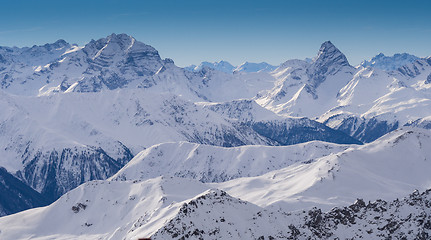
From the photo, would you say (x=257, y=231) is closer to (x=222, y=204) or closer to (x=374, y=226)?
(x=222, y=204)

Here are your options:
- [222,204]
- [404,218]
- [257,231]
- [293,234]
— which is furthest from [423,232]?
[222,204]

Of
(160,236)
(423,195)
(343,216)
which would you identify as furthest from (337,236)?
(160,236)

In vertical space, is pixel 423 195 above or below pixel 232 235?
above

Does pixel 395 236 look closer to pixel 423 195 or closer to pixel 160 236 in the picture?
pixel 423 195

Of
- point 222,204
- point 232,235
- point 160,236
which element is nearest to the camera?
point 160,236

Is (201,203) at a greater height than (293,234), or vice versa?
(201,203)

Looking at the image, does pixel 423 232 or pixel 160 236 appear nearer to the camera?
pixel 160 236

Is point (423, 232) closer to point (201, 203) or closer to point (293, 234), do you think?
point (293, 234)

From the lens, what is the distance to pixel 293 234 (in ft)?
401

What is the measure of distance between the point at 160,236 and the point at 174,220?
633 centimetres

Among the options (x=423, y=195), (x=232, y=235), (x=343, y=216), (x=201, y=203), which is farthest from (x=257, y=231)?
(x=423, y=195)

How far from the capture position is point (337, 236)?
12256 cm

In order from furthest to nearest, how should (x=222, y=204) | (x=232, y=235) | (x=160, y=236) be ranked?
(x=222, y=204)
(x=232, y=235)
(x=160, y=236)

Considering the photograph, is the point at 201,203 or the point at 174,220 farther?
the point at 201,203
